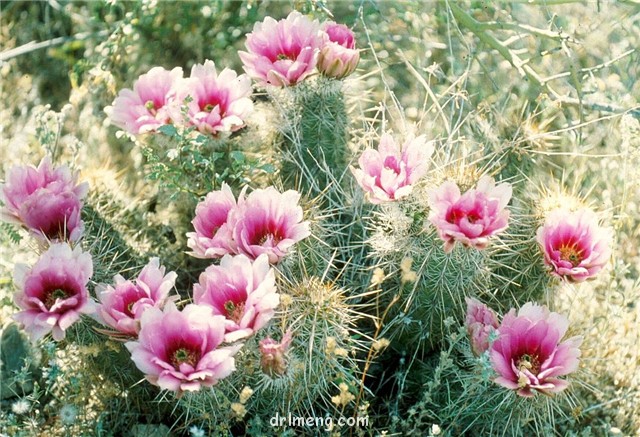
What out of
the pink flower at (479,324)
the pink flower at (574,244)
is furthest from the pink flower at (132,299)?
the pink flower at (574,244)

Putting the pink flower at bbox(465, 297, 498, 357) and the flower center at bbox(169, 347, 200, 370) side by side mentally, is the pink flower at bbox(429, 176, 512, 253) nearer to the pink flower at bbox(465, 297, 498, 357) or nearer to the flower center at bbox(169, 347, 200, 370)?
the pink flower at bbox(465, 297, 498, 357)

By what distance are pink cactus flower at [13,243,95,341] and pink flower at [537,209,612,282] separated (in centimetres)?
92

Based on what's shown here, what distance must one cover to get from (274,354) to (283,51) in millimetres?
774

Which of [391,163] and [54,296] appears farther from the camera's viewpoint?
[391,163]

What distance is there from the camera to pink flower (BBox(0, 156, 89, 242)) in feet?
6.17

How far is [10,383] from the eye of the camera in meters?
2.15

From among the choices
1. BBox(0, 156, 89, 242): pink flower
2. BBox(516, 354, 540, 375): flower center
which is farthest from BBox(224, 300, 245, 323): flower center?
BBox(516, 354, 540, 375): flower center

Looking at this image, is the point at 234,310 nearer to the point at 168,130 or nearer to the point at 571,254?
the point at 168,130

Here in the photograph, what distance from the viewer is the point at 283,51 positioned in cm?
209

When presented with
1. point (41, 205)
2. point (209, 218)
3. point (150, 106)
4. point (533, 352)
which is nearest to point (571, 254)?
point (533, 352)

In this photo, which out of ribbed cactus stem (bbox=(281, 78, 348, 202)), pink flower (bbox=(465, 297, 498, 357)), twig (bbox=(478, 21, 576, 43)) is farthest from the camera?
twig (bbox=(478, 21, 576, 43))

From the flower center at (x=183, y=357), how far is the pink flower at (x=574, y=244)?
2.44 ft

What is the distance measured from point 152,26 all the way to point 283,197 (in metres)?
1.50

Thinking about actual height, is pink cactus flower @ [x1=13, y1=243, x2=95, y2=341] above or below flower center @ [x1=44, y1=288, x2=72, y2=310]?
above
